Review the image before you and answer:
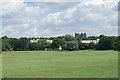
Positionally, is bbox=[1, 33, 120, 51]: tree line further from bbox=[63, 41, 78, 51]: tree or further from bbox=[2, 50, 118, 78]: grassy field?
bbox=[2, 50, 118, 78]: grassy field

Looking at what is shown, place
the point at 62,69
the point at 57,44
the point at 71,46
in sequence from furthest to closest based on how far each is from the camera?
the point at 57,44 < the point at 71,46 < the point at 62,69

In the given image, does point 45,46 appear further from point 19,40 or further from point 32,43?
point 19,40

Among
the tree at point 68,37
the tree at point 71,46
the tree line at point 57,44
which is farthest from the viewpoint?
the tree at point 68,37

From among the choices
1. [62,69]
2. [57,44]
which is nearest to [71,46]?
[57,44]

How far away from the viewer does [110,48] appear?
515ft

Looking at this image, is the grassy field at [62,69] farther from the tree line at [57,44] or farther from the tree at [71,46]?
the tree at [71,46]

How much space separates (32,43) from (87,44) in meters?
26.9

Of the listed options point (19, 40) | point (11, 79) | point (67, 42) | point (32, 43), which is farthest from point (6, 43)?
point (11, 79)

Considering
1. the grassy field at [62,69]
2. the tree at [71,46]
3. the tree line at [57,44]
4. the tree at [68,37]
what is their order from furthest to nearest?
the tree at [68,37] → the tree at [71,46] → the tree line at [57,44] → the grassy field at [62,69]

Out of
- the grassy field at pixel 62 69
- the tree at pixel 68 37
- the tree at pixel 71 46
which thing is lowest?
the grassy field at pixel 62 69

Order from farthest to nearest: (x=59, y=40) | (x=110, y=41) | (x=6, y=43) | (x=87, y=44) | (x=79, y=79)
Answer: (x=59, y=40), (x=87, y=44), (x=110, y=41), (x=6, y=43), (x=79, y=79)

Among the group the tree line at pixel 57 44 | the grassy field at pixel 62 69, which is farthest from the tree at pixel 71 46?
the grassy field at pixel 62 69

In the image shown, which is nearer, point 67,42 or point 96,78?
point 96,78

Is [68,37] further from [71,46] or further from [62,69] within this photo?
[62,69]
